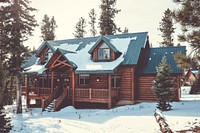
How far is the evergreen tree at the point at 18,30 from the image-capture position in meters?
24.3

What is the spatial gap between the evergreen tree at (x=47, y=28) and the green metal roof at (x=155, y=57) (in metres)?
33.8

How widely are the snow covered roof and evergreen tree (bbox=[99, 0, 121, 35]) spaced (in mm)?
14142

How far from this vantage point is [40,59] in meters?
33.9

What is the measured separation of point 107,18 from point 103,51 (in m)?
19.9

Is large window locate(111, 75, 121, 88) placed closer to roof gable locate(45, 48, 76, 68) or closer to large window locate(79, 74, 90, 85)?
large window locate(79, 74, 90, 85)

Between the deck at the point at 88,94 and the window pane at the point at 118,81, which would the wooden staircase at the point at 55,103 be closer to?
the deck at the point at 88,94

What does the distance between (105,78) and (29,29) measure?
10.2 m

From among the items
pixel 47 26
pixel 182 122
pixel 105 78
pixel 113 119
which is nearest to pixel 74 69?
pixel 105 78

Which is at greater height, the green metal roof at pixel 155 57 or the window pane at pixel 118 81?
the green metal roof at pixel 155 57

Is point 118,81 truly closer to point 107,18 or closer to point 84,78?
point 84,78

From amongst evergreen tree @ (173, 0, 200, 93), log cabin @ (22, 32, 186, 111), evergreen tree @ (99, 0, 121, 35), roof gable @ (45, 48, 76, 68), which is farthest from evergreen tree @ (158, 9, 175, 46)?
evergreen tree @ (173, 0, 200, 93)

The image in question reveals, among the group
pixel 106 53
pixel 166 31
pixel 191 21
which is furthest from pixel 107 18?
pixel 191 21

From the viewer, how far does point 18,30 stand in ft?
81.1

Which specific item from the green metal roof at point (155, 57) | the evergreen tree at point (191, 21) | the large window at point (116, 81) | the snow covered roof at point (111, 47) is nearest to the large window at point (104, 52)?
the snow covered roof at point (111, 47)
